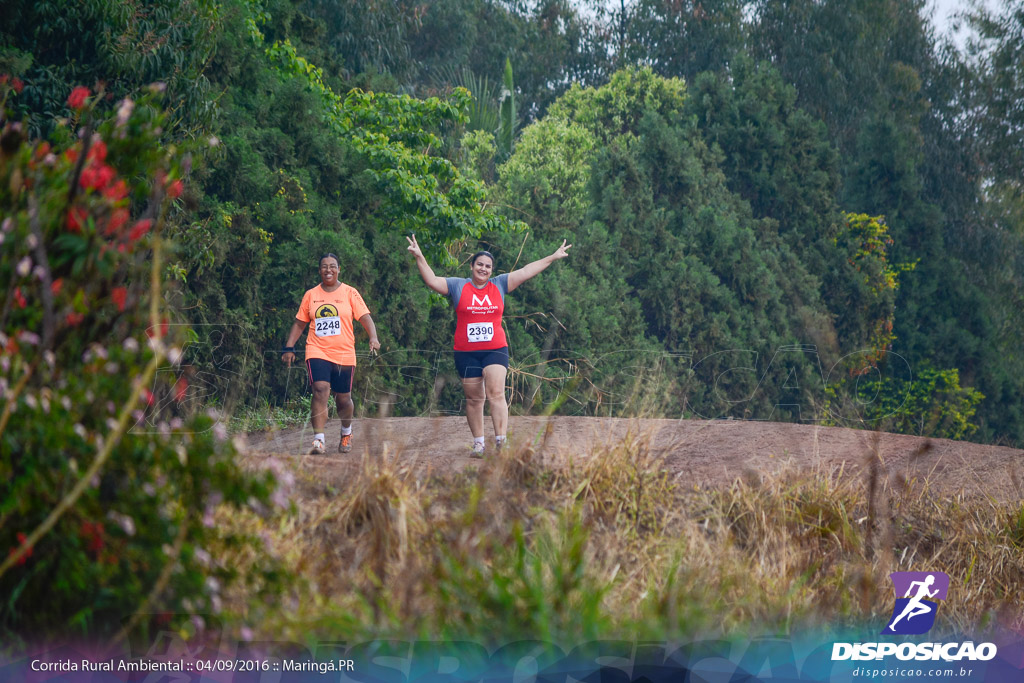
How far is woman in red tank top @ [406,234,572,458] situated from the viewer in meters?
6.57

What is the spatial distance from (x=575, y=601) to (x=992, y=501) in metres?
4.78

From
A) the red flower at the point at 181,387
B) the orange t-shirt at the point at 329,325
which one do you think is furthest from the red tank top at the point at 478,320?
the red flower at the point at 181,387

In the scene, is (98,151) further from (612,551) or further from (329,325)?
(329,325)

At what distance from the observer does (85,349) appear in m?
3.44

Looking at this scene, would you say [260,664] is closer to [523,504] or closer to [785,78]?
[523,504]

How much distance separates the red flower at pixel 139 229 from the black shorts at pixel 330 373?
349 centimetres

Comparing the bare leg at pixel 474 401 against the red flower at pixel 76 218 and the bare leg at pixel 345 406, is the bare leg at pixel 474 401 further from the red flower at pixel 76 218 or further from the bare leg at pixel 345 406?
the red flower at pixel 76 218

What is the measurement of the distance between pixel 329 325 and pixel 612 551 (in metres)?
3.02

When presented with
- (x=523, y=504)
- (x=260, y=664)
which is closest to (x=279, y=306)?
(x=523, y=504)

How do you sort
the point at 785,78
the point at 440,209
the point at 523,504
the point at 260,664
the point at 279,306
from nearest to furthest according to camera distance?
1. the point at 260,664
2. the point at 523,504
3. the point at 279,306
4. the point at 440,209
5. the point at 785,78

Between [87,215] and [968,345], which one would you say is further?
[968,345]

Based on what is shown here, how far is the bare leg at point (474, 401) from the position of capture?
6613 mm

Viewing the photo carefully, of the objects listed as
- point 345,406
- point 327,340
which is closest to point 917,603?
point 345,406

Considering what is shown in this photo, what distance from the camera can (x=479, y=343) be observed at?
6598mm
